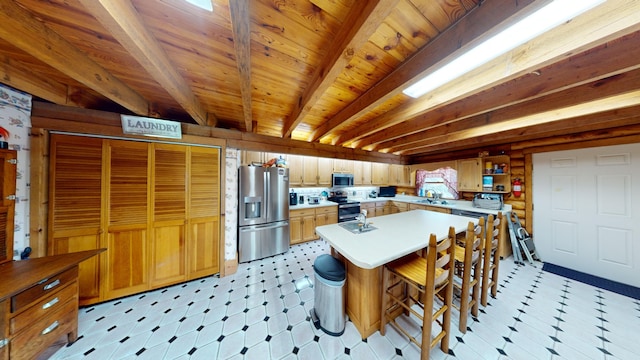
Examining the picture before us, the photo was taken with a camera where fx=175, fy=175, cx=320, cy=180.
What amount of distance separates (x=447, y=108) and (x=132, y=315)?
15.0ft

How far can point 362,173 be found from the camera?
16.2ft

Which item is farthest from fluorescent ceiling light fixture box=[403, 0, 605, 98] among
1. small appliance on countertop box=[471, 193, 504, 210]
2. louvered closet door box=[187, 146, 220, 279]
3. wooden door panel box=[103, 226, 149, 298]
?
wooden door panel box=[103, 226, 149, 298]

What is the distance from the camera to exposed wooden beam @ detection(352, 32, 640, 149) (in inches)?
48.9

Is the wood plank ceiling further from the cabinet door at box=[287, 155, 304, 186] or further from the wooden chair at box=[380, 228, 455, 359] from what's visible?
the cabinet door at box=[287, 155, 304, 186]

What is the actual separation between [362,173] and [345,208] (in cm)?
123

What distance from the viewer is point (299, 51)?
1.33m

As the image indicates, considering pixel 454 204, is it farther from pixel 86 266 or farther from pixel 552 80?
pixel 86 266

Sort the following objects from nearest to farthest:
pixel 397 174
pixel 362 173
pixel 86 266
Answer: pixel 86 266 → pixel 362 173 → pixel 397 174

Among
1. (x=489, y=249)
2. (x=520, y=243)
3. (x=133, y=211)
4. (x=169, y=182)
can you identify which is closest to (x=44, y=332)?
(x=133, y=211)

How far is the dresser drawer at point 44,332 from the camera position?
124cm

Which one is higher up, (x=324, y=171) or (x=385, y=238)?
(x=324, y=171)

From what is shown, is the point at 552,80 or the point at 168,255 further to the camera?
the point at 168,255

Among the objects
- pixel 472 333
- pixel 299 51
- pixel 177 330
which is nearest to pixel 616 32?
pixel 299 51

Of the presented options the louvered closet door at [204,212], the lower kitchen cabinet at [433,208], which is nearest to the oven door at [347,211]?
the lower kitchen cabinet at [433,208]
